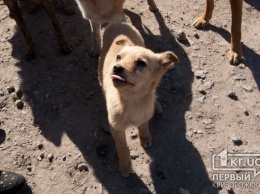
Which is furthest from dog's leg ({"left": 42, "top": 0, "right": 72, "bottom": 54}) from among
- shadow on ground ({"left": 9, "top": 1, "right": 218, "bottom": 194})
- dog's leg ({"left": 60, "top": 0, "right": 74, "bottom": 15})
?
dog's leg ({"left": 60, "top": 0, "right": 74, "bottom": 15})

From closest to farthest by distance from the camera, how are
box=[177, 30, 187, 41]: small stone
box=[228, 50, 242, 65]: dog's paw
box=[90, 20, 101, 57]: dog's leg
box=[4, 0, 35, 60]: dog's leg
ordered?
box=[4, 0, 35, 60]: dog's leg, box=[228, 50, 242, 65]: dog's paw, box=[90, 20, 101, 57]: dog's leg, box=[177, 30, 187, 41]: small stone

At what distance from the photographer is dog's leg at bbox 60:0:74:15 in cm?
601

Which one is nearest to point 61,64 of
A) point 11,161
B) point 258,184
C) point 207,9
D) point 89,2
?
point 89,2

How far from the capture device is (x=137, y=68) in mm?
3566

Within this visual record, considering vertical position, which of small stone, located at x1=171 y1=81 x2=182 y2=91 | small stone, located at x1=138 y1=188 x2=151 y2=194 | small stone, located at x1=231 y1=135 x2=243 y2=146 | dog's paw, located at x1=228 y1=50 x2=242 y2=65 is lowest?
small stone, located at x1=138 y1=188 x2=151 y2=194

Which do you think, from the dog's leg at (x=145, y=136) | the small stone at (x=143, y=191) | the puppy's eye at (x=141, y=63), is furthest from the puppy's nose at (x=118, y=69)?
the small stone at (x=143, y=191)

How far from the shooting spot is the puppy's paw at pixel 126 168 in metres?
4.13

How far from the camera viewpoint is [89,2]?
4.96 meters

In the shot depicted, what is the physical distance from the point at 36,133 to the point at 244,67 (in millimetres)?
3163

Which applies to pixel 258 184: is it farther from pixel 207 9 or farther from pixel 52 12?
pixel 52 12

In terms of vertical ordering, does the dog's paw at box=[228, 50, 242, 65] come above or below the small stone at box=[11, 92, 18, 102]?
above

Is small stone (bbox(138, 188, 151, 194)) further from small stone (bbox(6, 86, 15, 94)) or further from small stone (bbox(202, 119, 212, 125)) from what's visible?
small stone (bbox(6, 86, 15, 94))

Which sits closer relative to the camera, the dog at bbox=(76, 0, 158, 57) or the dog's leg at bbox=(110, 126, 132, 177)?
the dog's leg at bbox=(110, 126, 132, 177)

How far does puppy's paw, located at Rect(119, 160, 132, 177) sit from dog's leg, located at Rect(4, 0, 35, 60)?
2.44 meters
